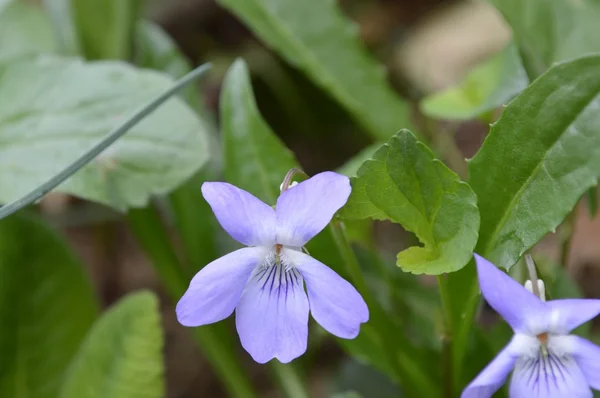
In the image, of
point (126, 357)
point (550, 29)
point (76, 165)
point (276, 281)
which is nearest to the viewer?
point (276, 281)

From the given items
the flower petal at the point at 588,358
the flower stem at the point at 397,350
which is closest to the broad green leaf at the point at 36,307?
the flower stem at the point at 397,350

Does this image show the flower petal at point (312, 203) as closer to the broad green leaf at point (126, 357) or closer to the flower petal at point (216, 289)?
the flower petal at point (216, 289)

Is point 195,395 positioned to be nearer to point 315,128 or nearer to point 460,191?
point 315,128

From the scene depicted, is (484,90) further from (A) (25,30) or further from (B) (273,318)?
(A) (25,30)

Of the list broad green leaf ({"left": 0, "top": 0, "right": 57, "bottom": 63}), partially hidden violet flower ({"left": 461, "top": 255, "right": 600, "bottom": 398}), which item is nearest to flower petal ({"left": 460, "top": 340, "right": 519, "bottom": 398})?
partially hidden violet flower ({"left": 461, "top": 255, "right": 600, "bottom": 398})

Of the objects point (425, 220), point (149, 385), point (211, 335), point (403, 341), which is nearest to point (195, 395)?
point (211, 335)

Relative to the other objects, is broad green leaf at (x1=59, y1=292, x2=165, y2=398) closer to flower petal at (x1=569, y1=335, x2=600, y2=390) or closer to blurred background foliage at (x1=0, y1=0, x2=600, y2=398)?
blurred background foliage at (x1=0, y1=0, x2=600, y2=398)

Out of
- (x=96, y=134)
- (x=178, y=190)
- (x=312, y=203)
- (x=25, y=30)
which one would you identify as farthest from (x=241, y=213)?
(x=25, y=30)
